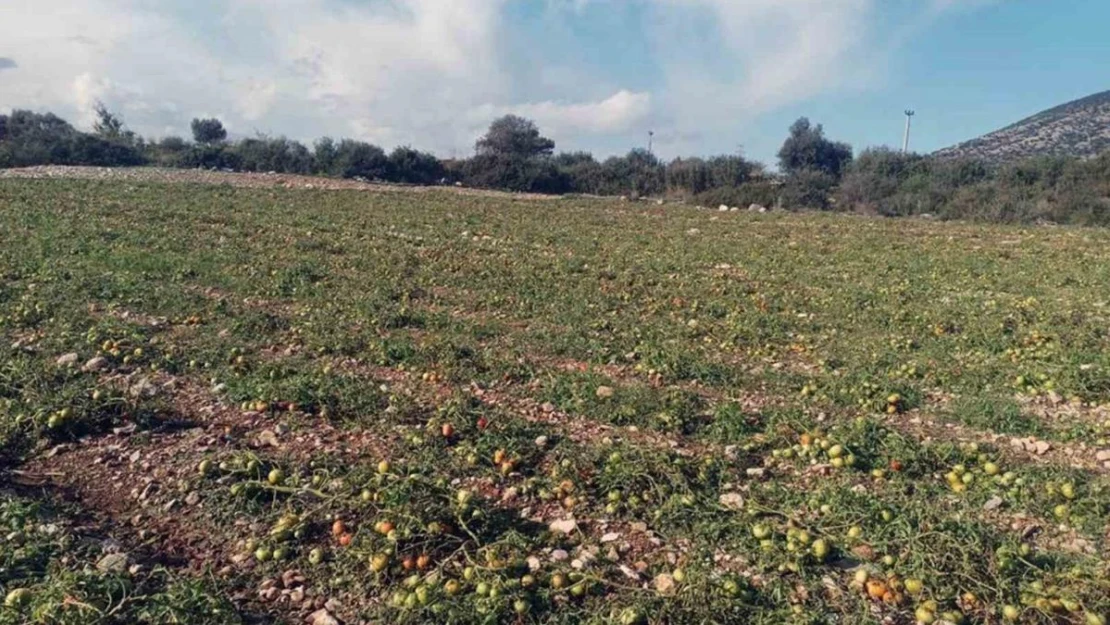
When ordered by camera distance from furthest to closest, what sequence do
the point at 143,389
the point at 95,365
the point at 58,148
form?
the point at 58,148
the point at 95,365
the point at 143,389

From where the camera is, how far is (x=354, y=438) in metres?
5.67

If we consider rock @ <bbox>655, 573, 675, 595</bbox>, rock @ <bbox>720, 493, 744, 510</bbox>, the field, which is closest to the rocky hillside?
the field

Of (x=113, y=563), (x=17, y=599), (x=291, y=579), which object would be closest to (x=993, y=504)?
(x=291, y=579)

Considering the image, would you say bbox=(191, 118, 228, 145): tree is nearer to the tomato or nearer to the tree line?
the tree line

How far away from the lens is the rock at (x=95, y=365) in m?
6.88

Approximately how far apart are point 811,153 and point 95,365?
49770 mm

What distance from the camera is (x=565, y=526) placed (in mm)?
4508

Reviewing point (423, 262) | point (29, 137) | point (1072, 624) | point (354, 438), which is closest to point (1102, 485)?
point (1072, 624)

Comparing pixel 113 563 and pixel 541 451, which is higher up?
pixel 541 451

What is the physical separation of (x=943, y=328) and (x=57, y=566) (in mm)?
8621

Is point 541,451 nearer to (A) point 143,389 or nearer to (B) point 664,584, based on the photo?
Result: (B) point 664,584

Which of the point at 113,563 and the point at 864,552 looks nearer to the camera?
the point at 113,563

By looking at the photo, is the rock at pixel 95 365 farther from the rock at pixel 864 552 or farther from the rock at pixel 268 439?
the rock at pixel 864 552

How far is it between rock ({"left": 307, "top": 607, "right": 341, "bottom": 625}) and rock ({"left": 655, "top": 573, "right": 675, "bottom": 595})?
1517mm
